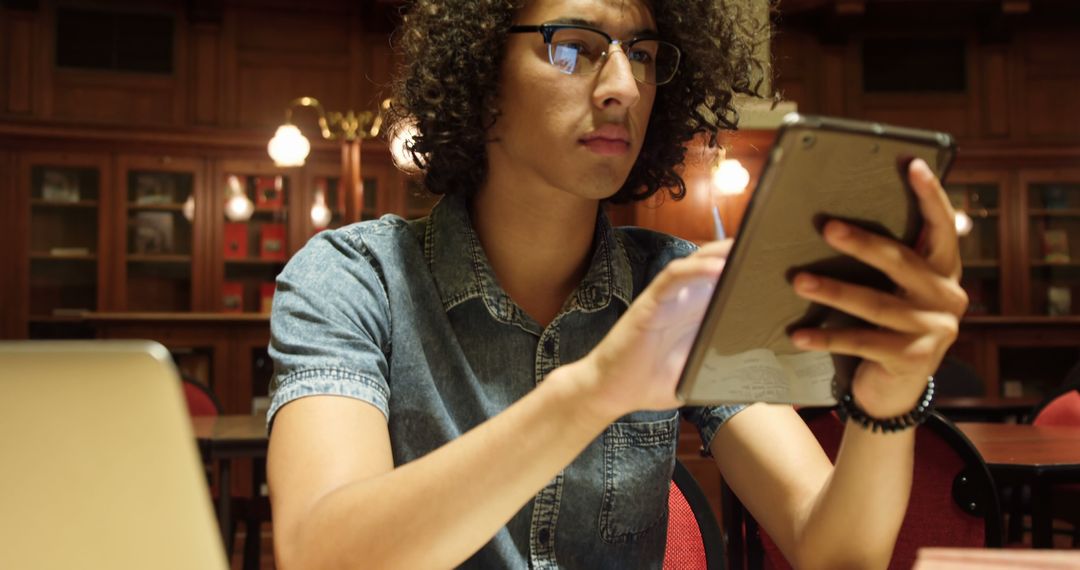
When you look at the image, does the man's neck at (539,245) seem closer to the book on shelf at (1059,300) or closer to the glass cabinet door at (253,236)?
the glass cabinet door at (253,236)

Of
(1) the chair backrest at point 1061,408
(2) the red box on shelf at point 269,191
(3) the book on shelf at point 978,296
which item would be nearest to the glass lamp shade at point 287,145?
(2) the red box on shelf at point 269,191

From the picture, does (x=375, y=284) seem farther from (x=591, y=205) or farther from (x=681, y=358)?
(x=681, y=358)

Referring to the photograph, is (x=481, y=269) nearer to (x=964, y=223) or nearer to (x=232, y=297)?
(x=232, y=297)

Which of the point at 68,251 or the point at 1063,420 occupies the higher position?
the point at 68,251

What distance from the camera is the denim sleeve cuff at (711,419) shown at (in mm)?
1187

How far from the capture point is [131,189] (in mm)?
7625

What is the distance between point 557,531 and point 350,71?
303 inches

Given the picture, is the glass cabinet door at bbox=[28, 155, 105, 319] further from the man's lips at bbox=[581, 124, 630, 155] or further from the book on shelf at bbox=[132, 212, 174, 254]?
the man's lips at bbox=[581, 124, 630, 155]

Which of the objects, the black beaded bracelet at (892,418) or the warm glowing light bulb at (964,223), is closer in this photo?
the black beaded bracelet at (892,418)

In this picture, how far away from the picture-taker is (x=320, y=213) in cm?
780

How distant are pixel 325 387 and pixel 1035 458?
1.71m

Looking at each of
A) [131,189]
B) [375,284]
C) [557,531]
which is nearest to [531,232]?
[375,284]

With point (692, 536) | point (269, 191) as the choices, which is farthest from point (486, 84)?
point (269, 191)

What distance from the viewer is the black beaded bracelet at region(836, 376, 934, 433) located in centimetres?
84
